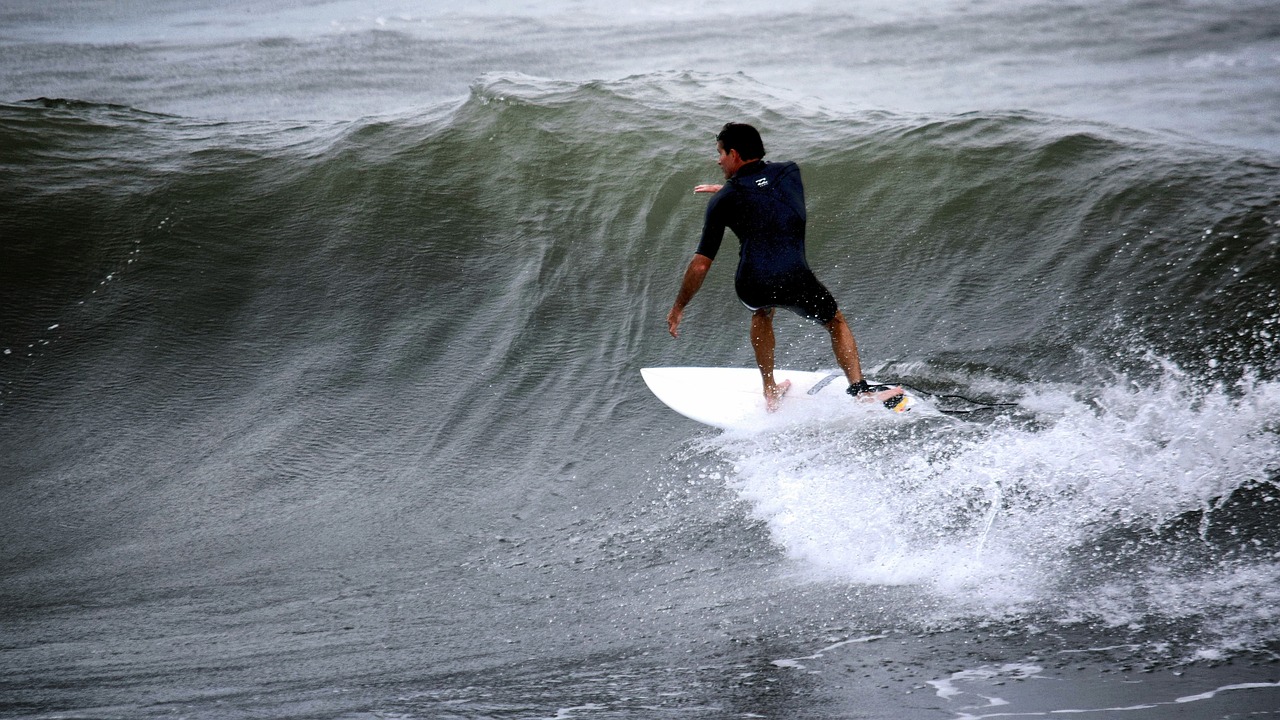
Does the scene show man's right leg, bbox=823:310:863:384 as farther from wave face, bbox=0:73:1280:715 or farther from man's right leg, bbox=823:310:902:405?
wave face, bbox=0:73:1280:715

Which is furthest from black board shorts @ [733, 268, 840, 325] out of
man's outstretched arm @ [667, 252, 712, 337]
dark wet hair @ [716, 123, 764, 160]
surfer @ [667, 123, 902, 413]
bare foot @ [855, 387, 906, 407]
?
dark wet hair @ [716, 123, 764, 160]

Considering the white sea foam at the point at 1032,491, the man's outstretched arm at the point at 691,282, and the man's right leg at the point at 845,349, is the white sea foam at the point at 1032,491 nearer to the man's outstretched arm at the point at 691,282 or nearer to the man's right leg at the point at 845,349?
the man's right leg at the point at 845,349

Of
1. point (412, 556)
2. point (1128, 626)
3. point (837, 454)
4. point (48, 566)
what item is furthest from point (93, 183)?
point (1128, 626)

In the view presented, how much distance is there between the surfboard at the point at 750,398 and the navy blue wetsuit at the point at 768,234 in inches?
17.1

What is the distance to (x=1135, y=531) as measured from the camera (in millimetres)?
3570

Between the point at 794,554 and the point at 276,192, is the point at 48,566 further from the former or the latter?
the point at 276,192

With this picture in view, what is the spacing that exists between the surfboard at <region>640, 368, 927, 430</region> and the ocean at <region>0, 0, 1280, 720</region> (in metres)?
0.12

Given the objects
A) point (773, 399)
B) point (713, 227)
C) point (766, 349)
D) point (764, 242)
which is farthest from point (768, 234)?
point (773, 399)

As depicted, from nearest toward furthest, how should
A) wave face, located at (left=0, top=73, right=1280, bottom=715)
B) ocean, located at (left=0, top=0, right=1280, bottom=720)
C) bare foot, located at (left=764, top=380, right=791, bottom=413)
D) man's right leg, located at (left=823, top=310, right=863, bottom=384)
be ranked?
ocean, located at (left=0, top=0, right=1280, bottom=720)
wave face, located at (left=0, top=73, right=1280, bottom=715)
man's right leg, located at (left=823, top=310, right=863, bottom=384)
bare foot, located at (left=764, top=380, right=791, bottom=413)

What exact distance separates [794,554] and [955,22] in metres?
14.6

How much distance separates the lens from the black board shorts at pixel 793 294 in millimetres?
4371

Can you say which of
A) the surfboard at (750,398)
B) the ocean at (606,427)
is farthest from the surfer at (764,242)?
the ocean at (606,427)

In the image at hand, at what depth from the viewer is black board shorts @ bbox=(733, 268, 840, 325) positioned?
4.37m

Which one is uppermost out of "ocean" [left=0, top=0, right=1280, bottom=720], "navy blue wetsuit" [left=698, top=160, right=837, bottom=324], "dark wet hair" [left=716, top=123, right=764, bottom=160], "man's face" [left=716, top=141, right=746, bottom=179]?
"dark wet hair" [left=716, top=123, right=764, bottom=160]
